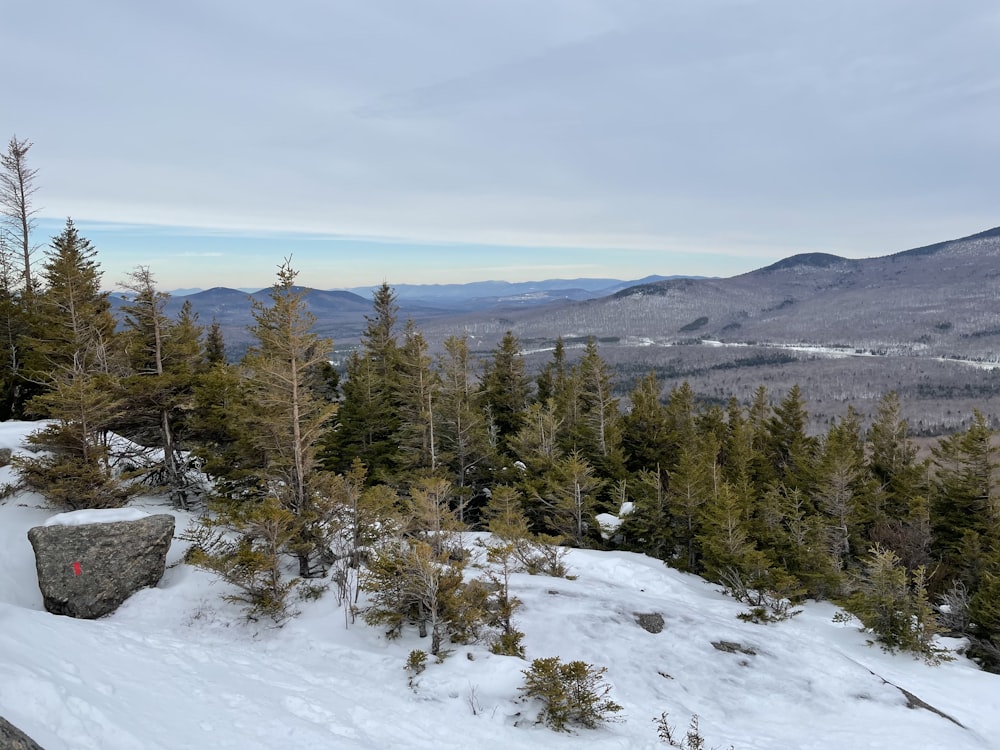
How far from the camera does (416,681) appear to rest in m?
12.8

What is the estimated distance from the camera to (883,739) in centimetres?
1235

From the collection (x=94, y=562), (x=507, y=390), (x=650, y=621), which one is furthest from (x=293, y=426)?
(x=507, y=390)

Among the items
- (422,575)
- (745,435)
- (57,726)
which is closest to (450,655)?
(422,575)

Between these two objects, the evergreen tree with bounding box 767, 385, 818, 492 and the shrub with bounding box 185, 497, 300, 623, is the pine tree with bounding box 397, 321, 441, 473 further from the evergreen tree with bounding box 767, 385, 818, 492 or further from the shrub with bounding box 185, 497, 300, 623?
the evergreen tree with bounding box 767, 385, 818, 492

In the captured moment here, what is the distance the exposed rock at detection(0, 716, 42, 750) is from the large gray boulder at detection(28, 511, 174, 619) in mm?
9545

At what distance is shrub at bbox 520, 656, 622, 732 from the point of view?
37.9 feet

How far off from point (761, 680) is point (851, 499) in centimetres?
2254

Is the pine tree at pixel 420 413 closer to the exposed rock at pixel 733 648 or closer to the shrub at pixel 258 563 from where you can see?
the shrub at pixel 258 563

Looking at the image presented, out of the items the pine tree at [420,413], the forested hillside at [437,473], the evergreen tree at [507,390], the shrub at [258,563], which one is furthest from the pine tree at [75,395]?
the evergreen tree at [507,390]

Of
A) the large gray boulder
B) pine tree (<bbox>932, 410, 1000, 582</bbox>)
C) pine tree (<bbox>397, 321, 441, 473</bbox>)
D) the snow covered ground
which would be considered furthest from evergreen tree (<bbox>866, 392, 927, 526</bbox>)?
the large gray boulder

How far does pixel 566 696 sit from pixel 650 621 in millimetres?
6445

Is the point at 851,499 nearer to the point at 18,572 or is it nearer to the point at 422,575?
the point at 422,575

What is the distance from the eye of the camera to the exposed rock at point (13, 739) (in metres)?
6.57

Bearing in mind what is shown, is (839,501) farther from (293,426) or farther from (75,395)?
(75,395)
